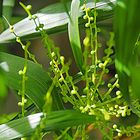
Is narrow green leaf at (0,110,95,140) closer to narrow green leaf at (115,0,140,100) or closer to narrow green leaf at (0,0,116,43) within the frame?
narrow green leaf at (115,0,140,100)

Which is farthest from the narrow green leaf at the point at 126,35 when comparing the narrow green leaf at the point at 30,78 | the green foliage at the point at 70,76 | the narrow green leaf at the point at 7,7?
the narrow green leaf at the point at 7,7

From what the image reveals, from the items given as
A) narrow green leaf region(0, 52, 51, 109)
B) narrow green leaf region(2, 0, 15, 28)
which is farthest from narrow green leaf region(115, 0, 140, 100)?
narrow green leaf region(2, 0, 15, 28)

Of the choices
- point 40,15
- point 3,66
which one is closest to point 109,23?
point 40,15

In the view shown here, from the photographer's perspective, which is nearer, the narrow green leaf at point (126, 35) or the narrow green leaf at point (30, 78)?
the narrow green leaf at point (126, 35)

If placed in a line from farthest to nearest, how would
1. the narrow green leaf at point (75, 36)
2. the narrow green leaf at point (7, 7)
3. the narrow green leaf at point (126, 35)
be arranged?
the narrow green leaf at point (7, 7) < the narrow green leaf at point (75, 36) < the narrow green leaf at point (126, 35)

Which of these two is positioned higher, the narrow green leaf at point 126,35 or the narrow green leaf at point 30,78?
the narrow green leaf at point 126,35

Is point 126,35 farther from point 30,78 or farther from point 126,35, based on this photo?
point 30,78

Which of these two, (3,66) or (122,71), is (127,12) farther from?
(3,66)

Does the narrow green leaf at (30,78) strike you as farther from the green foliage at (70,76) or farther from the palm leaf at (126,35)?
the palm leaf at (126,35)

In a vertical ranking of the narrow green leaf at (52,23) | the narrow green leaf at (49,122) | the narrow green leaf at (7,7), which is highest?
the narrow green leaf at (7,7)
